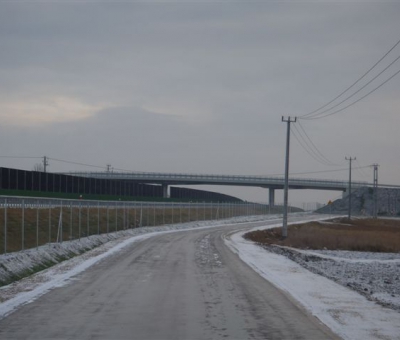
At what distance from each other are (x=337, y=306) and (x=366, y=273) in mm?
12622

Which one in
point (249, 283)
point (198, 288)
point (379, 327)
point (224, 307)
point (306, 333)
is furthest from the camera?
point (249, 283)

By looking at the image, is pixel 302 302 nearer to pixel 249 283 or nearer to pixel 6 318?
pixel 249 283

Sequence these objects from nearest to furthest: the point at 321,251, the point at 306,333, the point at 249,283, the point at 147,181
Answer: the point at 306,333 → the point at 249,283 → the point at 321,251 → the point at 147,181

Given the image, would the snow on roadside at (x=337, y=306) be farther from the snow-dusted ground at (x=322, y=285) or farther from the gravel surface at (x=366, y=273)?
the gravel surface at (x=366, y=273)

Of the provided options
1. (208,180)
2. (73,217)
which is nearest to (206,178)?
(208,180)

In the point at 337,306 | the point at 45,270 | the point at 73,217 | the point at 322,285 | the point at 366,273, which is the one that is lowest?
the point at 366,273

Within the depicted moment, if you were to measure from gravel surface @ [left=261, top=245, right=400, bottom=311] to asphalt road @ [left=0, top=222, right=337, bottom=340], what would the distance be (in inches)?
107

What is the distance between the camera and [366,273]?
2753cm

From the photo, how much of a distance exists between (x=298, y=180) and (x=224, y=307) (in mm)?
134666

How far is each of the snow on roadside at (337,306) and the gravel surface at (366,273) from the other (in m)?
0.52

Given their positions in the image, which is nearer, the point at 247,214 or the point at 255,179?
the point at 247,214

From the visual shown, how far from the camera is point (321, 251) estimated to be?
4350 centimetres

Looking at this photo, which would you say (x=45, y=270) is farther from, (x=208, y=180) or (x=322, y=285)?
(x=208, y=180)

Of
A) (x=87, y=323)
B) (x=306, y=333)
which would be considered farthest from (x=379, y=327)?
(x=87, y=323)
